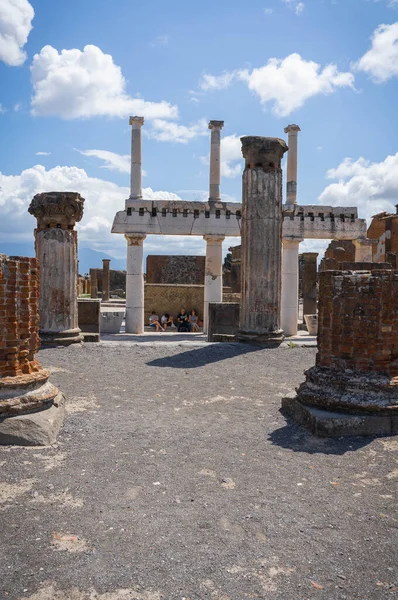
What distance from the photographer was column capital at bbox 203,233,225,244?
15195mm

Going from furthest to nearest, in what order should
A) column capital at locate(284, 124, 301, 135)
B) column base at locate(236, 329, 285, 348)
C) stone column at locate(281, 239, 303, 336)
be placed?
1. column capital at locate(284, 124, 301, 135)
2. stone column at locate(281, 239, 303, 336)
3. column base at locate(236, 329, 285, 348)

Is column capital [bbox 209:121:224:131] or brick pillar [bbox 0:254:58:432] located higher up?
column capital [bbox 209:121:224:131]

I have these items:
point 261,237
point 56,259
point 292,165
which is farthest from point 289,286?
point 56,259

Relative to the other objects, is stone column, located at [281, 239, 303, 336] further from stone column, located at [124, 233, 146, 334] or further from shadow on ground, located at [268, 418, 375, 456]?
shadow on ground, located at [268, 418, 375, 456]

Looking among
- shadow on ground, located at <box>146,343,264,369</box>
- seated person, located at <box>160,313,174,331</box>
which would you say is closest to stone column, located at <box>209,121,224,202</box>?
seated person, located at <box>160,313,174,331</box>

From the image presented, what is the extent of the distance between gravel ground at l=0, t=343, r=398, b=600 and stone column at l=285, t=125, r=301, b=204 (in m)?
11.0

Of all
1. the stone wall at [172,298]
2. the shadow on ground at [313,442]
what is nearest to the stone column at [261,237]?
the shadow on ground at [313,442]

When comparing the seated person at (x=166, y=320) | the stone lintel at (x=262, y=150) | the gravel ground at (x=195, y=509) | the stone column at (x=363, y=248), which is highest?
the stone lintel at (x=262, y=150)

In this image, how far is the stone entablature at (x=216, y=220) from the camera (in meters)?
14.7

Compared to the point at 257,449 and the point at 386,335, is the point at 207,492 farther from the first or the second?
the point at 386,335

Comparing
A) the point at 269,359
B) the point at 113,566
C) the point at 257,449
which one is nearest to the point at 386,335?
the point at 257,449

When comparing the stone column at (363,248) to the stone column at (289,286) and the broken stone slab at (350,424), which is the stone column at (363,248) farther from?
the broken stone slab at (350,424)

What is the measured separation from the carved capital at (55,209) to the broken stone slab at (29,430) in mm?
6500

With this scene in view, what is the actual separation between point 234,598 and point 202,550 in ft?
1.34
